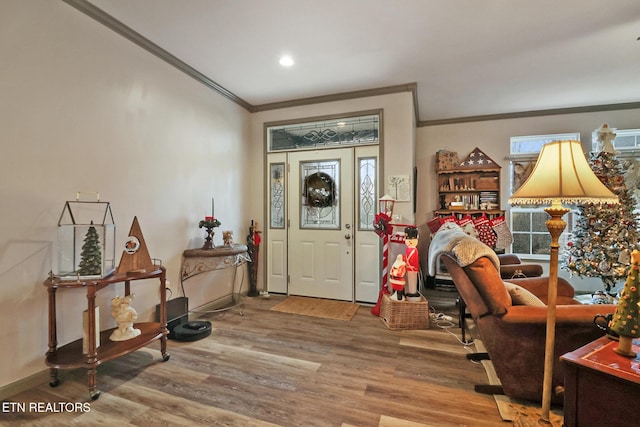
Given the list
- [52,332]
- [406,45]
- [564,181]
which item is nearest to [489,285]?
[564,181]

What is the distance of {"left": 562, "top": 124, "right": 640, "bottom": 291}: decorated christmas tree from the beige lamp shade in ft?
8.93

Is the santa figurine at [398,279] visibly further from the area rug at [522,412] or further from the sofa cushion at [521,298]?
the area rug at [522,412]

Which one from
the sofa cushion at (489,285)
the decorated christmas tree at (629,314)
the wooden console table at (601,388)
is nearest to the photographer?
the wooden console table at (601,388)

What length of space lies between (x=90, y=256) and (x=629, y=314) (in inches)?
120

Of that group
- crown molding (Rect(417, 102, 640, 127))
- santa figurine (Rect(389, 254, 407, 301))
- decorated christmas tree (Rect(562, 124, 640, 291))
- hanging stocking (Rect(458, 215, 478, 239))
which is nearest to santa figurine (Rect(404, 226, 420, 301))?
santa figurine (Rect(389, 254, 407, 301))

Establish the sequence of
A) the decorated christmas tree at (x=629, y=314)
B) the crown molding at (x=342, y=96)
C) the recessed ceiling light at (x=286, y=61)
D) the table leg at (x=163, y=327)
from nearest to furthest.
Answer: the decorated christmas tree at (x=629, y=314), the table leg at (x=163, y=327), the recessed ceiling light at (x=286, y=61), the crown molding at (x=342, y=96)

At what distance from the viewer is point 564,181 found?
1.42 metres

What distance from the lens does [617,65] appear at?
3139 millimetres

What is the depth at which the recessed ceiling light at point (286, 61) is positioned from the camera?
3.00m

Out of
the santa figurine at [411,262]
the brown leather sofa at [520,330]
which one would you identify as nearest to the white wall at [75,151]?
the santa figurine at [411,262]

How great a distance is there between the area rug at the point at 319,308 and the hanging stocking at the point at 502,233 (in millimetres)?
2492

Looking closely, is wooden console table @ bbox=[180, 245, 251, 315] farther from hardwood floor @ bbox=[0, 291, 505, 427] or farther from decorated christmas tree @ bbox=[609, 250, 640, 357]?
decorated christmas tree @ bbox=[609, 250, 640, 357]

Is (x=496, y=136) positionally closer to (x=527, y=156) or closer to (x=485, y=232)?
(x=527, y=156)

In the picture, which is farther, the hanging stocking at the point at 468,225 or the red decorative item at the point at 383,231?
the hanging stocking at the point at 468,225
